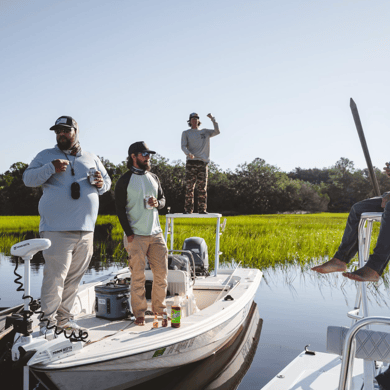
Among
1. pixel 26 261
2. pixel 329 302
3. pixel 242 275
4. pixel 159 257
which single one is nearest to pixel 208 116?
pixel 242 275

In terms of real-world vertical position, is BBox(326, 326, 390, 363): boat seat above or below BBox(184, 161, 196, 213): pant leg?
below

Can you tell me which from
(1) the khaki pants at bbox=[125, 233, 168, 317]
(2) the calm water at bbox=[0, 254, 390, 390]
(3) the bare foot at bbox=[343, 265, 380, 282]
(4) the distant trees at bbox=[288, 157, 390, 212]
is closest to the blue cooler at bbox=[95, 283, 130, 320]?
(1) the khaki pants at bbox=[125, 233, 168, 317]

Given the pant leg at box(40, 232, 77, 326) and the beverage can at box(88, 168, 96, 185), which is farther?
the beverage can at box(88, 168, 96, 185)

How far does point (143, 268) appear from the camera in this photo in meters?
4.25

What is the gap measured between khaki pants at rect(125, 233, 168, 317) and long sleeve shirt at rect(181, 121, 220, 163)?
10.3 feet

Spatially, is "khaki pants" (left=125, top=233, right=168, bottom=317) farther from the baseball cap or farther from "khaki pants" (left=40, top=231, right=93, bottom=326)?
the baseball cap

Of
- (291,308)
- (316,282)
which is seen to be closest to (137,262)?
(291,308)

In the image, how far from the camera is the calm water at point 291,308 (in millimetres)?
5591

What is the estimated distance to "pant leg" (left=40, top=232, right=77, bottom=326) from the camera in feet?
11.5

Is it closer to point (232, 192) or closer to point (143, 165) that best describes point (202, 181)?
point (143, 165)

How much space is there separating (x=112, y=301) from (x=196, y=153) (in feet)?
11.5

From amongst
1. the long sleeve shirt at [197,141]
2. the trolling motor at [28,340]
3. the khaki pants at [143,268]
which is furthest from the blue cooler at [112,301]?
the long sleeve shirt at [197,141]

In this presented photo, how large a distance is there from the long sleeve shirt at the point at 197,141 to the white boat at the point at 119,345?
254 cm

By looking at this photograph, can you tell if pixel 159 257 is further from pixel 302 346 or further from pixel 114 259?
pixel 114 259
